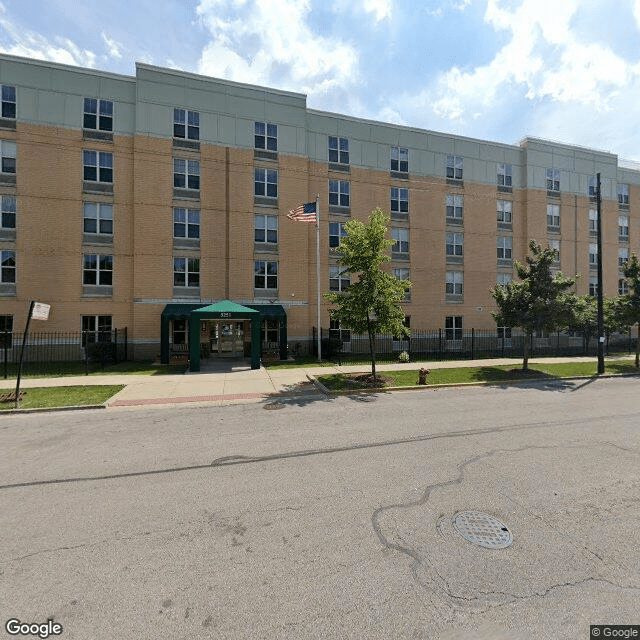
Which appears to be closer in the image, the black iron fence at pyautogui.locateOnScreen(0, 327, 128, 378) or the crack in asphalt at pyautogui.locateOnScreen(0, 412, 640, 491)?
the crack in asphalt at pyautogui.locateOnScreen(0, 412, 640, 491)

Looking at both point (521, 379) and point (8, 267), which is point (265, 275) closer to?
point (8, 267)

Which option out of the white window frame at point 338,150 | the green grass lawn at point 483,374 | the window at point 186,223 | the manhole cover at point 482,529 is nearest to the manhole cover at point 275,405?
the green grass lawn at point 483,374

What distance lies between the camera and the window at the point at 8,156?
2055cm

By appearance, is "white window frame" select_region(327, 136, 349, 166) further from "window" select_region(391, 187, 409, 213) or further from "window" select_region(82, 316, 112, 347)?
"window" select_region(82, 316, 112, 347)

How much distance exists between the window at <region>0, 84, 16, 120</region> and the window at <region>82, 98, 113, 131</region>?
3751 mm

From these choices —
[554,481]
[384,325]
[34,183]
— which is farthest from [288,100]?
[554,481]

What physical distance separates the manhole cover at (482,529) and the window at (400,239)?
77.8 feet

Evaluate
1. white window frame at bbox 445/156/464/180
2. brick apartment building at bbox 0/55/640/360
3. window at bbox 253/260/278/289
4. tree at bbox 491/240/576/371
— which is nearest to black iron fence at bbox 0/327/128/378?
brick apartment building at bbox 0/55/640/360

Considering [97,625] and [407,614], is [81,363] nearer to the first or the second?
[97,625]

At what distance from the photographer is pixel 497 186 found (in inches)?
1144

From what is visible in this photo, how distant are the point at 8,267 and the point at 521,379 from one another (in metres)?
28.7

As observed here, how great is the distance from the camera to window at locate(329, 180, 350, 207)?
25.5 m

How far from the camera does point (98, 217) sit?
21875mm

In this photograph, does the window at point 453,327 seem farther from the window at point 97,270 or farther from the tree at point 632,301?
the window at point 97,270
